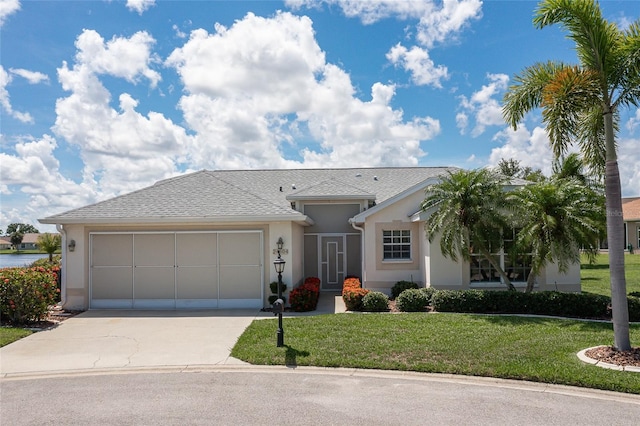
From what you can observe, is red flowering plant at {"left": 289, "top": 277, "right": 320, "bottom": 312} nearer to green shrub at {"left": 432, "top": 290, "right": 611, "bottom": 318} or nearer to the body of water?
green shrub at {"left": 432, "top": 290, "right": 611, "bottom": 318}

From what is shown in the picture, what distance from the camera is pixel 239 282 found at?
14.3 meters

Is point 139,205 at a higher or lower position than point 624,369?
higher

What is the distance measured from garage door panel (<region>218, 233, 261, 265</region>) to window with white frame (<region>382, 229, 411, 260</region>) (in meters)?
4.83

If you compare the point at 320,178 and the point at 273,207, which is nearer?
the point at 273,207

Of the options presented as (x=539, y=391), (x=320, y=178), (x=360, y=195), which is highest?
(x=320, y=178)

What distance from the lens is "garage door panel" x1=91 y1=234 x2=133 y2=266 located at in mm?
14430

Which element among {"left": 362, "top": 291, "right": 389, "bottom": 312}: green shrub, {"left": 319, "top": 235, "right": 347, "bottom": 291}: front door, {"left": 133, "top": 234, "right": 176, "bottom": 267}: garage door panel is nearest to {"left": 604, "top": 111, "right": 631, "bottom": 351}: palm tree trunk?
{"left": 362, "top": 291, "right": 389, "bottom": 312}: green shrub

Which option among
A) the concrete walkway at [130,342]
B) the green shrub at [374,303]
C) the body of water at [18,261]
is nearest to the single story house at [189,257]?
the concrete walkway at [130,342]

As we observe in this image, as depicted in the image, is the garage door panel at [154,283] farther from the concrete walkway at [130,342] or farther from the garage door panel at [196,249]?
the concrete walkway at [130,342]

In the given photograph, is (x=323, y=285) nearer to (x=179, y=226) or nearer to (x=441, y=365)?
(x=179, y=226)

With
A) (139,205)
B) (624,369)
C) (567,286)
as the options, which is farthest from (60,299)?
(567,286)

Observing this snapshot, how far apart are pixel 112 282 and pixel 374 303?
8.77m

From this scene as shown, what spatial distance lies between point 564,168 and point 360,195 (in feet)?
40.4

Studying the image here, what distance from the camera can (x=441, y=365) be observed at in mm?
7762
